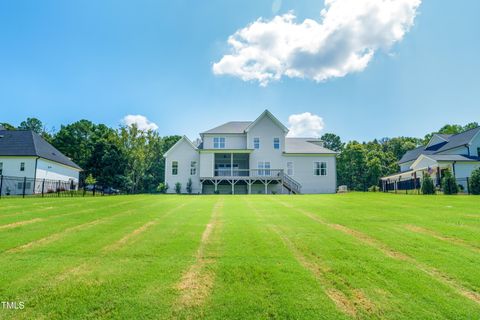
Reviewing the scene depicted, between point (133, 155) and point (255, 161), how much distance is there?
69.9 feet

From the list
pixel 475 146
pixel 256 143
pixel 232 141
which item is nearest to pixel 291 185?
pixel 256 143

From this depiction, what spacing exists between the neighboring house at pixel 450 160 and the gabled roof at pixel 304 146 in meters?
7.91

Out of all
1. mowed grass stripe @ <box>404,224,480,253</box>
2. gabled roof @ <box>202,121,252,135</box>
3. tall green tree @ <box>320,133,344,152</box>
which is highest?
tall green tree @ <box>320,133,344,152</box>

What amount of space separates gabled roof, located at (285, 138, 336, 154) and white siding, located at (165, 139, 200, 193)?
1115 cm

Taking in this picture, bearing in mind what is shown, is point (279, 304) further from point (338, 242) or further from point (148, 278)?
point (338, 242)

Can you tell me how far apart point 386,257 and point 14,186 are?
32964 millimetres

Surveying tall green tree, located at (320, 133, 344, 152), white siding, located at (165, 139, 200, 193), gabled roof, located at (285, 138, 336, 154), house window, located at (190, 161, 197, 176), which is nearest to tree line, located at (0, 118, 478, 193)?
tall green tree, located at (320, 133, 344, 152)

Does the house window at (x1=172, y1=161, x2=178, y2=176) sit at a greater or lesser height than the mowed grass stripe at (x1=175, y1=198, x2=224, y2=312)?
greater

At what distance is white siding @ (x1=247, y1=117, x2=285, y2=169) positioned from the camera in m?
31.3

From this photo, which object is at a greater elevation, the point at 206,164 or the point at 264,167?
the point at 206,164

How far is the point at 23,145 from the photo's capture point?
29.5 meters

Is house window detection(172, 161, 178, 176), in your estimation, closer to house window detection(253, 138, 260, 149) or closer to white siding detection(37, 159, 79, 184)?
house window detection(253, 138, 260, 149)

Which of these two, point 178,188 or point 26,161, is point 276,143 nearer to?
point 178,188

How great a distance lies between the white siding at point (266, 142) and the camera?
3133cm
